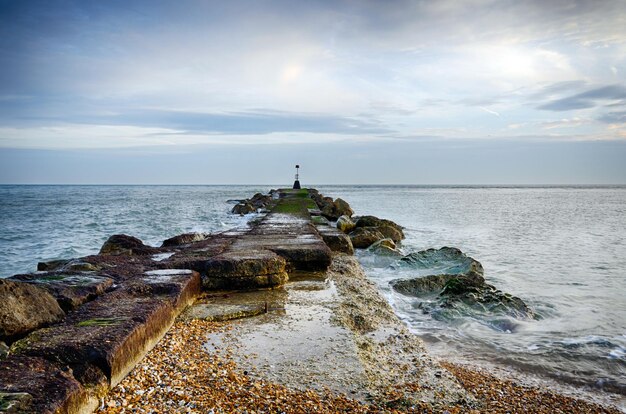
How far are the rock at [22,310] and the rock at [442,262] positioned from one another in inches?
292

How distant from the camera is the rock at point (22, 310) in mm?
2973

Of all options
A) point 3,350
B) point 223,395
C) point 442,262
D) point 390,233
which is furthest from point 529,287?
point 3,350

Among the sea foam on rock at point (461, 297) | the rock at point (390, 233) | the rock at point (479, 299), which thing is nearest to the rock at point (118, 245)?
the sea foam on rock at point (461, 297)

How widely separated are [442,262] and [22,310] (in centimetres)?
837

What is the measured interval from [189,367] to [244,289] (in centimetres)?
220

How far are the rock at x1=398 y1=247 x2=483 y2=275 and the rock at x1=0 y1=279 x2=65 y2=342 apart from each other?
7.42 meters

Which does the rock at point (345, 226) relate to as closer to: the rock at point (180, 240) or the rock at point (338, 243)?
the rock at point (338, 243)

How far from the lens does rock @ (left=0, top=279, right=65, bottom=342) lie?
2.97 meters

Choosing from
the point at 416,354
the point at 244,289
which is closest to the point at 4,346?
the point at 244,289

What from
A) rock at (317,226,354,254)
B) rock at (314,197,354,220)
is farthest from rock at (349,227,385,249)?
rock at (314,197,354,220)

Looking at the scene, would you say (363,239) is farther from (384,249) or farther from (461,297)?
(461,297)

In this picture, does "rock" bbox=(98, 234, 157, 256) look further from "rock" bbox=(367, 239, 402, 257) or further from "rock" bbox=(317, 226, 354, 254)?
"rock" bbox=(367, 239, 402, 257)

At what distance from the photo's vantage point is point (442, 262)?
9.80 metres

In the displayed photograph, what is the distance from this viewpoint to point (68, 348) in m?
2.62
